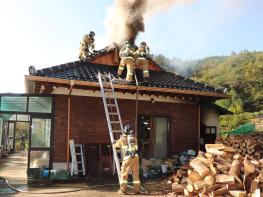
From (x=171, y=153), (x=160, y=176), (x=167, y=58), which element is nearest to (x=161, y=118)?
(x=171, y=153)

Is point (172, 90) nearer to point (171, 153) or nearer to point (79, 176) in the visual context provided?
point (171, 153)

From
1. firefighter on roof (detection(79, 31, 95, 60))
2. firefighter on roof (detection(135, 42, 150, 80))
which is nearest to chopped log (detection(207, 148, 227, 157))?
firefighter on roof (detection(135, 42, 150, 80))

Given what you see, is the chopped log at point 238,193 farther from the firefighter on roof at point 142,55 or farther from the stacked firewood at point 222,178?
the firefighter on roof at point 142,55

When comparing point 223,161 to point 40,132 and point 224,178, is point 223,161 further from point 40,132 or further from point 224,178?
point 40,132

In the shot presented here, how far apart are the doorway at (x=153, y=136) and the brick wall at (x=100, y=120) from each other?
0.23 metres

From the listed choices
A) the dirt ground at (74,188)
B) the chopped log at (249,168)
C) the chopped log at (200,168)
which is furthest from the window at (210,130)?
the chopped log at (249,168)

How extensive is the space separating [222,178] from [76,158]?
18.6 feet

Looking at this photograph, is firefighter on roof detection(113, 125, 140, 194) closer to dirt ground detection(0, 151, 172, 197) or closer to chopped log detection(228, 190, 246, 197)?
dirt ground detection(0, 151, 172, 197)

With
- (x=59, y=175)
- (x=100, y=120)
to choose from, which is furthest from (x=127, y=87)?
(x=59, y=175)

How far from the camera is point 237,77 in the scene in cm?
5169

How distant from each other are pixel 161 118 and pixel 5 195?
687 cm

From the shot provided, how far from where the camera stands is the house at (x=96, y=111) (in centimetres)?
1187

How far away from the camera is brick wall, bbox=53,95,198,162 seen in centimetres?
1201

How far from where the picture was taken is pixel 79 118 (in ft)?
40.4
